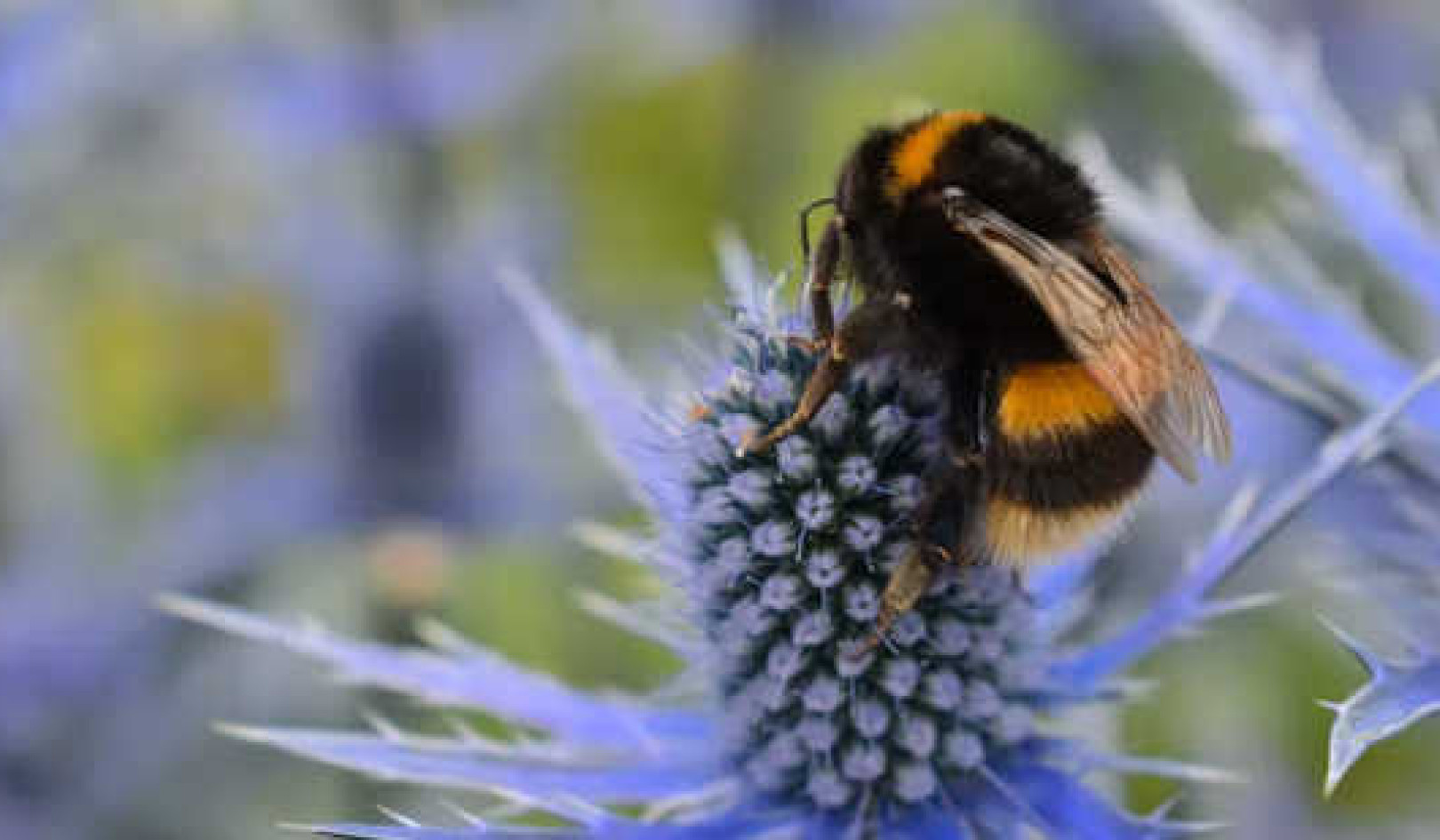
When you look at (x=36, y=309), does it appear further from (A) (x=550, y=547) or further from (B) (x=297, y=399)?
(A) (x=550, y=547)

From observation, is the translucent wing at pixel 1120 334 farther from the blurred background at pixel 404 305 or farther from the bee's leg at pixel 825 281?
the blurred background at pixel 404 305

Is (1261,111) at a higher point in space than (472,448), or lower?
lower

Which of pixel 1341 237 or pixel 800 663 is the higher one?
pixel 1341 237

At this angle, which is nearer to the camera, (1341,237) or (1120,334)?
(1120,334)

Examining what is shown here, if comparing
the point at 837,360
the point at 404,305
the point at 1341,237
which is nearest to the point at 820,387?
the point at 837,360

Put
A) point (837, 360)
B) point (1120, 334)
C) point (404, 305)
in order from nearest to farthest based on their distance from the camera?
point (1120, 334) < point (837, 360) < point (404, 305)

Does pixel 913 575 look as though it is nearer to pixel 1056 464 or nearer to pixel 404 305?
pixel 1056 464

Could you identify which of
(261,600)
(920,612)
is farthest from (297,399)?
(920,612)
